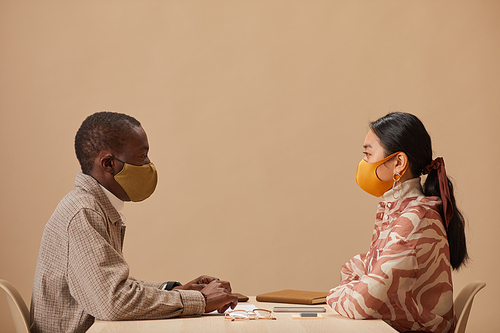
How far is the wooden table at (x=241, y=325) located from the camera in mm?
1444

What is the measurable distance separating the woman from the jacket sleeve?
0.64 meters

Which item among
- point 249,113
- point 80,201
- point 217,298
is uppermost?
point 249,113

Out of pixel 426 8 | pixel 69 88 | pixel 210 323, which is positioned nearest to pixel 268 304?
pixel 210 323

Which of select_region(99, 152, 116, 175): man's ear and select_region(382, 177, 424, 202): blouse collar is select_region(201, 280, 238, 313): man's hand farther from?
select_region(382, 177, 424, 202): blouse collar

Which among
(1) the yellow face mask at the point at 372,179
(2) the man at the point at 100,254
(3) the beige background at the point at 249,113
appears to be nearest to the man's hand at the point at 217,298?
(2) the man at the point at 100,254

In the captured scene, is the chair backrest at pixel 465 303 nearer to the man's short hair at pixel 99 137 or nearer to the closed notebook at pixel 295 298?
the closed notebook at pixel 295 298

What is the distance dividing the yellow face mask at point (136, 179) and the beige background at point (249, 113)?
193cm

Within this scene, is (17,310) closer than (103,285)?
No

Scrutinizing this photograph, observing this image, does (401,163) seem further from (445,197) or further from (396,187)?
(445,197)

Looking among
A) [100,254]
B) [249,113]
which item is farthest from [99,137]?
[249,113]

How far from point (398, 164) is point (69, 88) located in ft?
9.58

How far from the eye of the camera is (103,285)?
4.86 feet

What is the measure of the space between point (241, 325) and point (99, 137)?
89 cm

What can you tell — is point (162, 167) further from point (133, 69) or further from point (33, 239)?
point (33, 239)
